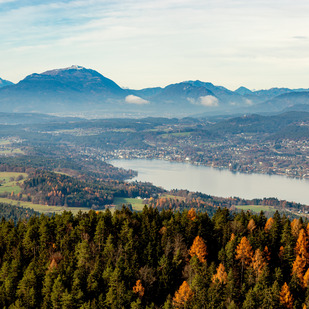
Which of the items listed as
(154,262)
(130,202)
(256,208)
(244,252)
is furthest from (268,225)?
(130,202)

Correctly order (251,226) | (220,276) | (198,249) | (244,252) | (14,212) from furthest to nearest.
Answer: (14,212) < (251,226) < (198,249) < (244,252) < (220,276)

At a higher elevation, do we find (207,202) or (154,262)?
(154,262)

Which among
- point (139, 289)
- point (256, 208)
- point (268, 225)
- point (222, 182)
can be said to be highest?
point (268, 225)

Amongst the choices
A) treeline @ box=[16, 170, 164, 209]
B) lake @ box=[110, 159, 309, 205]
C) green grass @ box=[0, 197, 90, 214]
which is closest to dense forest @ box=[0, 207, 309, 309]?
green grass @ box=[0, 197, 90, 214]

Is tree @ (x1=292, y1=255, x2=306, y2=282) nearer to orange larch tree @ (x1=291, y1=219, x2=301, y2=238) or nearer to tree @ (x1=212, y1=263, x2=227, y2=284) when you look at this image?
orange larch tree @ (x1=291, y1=219, x2=301, y2=238)

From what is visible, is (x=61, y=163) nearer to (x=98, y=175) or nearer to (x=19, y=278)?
(x=98, y=175)

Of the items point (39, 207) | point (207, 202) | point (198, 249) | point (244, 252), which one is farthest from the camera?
point (207, 202)

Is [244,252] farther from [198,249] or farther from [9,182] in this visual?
[9,182]
